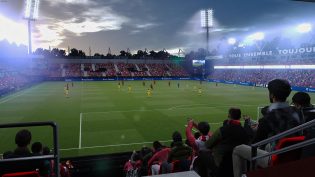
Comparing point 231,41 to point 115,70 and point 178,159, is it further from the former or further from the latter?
point 178,159

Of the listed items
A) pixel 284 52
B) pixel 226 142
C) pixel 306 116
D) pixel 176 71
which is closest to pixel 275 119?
pixel 226 142

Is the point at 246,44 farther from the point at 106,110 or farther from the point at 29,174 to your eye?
the point at 29,174

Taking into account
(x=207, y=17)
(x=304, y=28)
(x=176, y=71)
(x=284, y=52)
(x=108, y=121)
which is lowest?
(x=108, y=121)

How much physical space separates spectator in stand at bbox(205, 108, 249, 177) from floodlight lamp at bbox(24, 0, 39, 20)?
235ft

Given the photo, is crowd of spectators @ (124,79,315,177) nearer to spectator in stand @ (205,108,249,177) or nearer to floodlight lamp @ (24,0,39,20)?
spectator in stand @ (205,108,249,177)

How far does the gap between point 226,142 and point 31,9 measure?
7227 cm

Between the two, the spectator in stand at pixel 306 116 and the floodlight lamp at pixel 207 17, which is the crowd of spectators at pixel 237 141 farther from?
the floodlight lamp at pixel 207 17

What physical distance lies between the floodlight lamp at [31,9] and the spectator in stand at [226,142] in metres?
71.7

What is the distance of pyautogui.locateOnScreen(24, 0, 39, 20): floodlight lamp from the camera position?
6719cm

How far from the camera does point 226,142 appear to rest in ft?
16.9

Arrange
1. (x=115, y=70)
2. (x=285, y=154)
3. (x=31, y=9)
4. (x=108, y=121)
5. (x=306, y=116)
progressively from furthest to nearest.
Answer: (x=115, y=70), (x=31, y=9), (x=108, y=121), (x=306, y=116), (x=285, y=154)

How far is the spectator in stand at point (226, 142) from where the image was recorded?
16.7 ft

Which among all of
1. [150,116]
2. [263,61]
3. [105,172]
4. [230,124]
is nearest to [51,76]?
[263,61]

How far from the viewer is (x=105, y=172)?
417 inches
